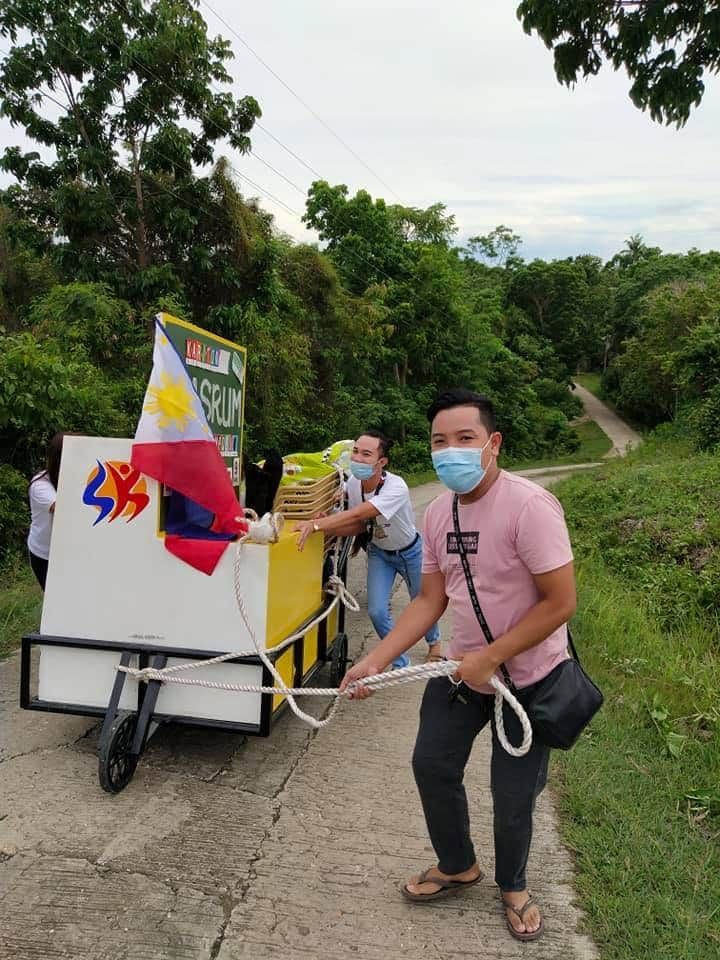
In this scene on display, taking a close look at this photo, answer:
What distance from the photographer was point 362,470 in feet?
15.6

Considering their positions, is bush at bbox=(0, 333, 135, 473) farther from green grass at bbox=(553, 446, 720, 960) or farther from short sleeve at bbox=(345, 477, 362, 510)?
green grass at bbox=(553, 446, 720, 960)

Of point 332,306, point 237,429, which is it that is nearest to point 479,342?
point 332,306

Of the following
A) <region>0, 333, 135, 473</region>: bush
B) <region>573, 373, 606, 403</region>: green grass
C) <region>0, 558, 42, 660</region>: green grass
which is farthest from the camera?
<region>573, 373, 606, 403</region>: green grass

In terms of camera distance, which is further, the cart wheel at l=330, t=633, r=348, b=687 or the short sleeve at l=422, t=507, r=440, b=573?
the cart wheel at l=330, t=633, r=348, b=687

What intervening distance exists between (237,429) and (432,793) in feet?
7.87

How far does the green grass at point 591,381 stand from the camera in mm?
54294

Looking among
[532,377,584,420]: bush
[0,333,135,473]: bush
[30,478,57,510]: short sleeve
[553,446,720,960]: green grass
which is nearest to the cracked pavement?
[553,446,720,960]: green grass

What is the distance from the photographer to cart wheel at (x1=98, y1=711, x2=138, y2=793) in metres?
3.23

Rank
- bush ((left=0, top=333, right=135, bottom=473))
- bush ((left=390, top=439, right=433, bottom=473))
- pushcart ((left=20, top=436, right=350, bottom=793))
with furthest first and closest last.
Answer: bush ((left=390, top=439, right=433, bottom=473)) → bush ((left=0, top=333, right=135, bottom=473)) → pushcart ((left=20, top=436, right=350, bottom=793))

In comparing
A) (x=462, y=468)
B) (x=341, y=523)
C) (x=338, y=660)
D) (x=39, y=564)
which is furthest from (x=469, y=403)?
(x=39, y=564)

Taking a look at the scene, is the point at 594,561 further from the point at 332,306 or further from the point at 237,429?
the point at 332,306

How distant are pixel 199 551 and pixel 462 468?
4.76 feet

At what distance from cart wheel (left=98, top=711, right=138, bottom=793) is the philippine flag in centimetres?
80

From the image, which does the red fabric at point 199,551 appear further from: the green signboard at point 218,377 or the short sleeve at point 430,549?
the short sleeve at point 430,549
